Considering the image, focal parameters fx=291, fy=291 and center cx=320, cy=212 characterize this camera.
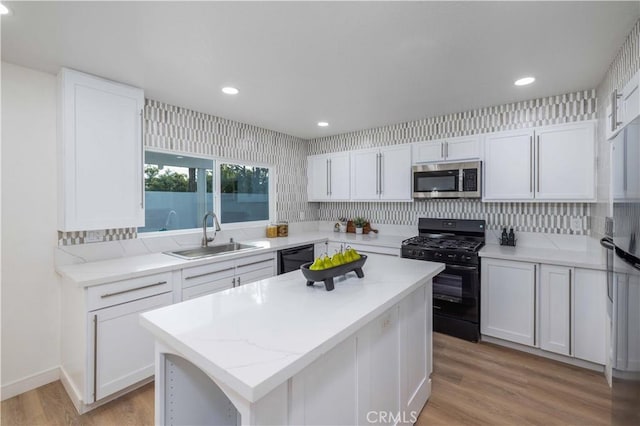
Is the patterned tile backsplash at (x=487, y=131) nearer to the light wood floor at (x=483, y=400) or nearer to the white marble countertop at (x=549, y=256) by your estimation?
the white marble countertop at (x=549, y=256)

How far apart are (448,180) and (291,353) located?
9.46ft

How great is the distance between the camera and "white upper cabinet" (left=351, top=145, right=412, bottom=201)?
3604 mm

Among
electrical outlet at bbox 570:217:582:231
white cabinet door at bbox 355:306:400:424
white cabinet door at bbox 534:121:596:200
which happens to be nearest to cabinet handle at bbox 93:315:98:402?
white cabinet door at bbox 355:306:400:424

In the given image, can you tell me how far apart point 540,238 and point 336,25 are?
111 inches

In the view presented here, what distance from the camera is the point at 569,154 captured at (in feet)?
8.62

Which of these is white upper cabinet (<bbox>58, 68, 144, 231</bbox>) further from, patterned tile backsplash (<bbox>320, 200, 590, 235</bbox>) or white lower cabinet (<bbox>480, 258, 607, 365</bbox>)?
white lower cabinet (<bbox>480, 258, 607, 365</bbox>)

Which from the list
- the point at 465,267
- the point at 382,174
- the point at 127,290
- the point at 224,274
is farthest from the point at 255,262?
the point at 465,267

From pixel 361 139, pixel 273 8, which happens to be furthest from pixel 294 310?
pixel 361 139

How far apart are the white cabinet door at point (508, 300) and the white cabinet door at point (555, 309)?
7cm

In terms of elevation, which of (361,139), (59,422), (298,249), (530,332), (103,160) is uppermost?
(361,139)

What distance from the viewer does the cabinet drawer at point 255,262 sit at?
284 cm

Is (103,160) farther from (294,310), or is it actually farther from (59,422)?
(294,310)

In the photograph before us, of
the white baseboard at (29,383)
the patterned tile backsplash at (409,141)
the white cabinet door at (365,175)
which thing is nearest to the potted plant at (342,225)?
the patterned tile backsplash at (409,141)

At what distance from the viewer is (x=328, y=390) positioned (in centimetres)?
109
